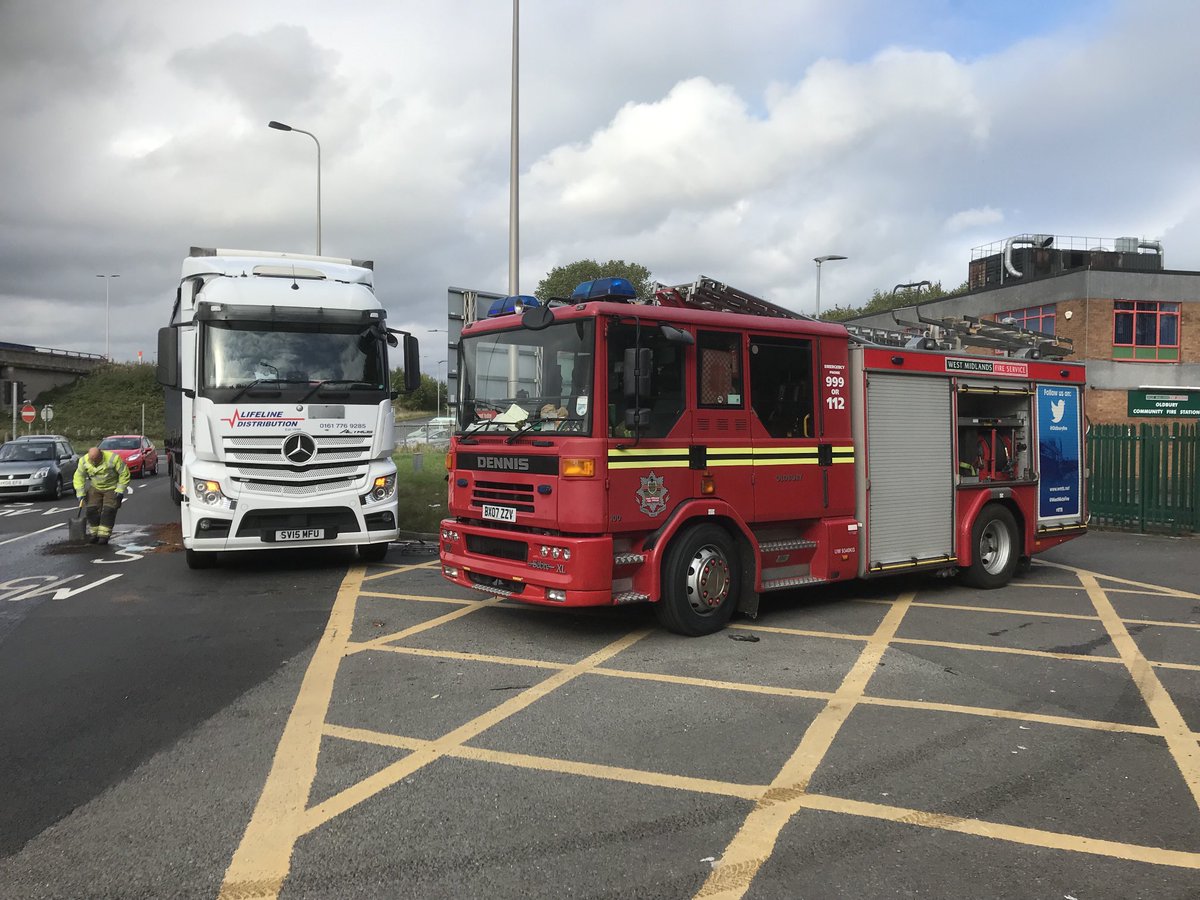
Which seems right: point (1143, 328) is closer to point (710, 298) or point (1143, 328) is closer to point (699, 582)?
point (710, 298)

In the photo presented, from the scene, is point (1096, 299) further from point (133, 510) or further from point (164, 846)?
point (164, 846)

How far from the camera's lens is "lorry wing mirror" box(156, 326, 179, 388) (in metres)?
9.82

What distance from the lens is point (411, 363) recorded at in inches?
424

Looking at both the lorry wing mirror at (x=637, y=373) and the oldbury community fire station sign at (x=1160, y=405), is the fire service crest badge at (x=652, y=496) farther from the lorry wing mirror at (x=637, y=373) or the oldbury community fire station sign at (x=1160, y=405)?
the oldbury community fire station sign at (x=1160, y=405)

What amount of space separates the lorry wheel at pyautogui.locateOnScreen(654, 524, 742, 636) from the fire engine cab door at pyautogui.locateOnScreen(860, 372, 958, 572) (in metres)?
1.76

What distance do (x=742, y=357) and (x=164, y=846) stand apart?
5316 mm

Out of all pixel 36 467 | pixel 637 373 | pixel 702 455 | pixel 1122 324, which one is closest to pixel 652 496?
pixel 702 455

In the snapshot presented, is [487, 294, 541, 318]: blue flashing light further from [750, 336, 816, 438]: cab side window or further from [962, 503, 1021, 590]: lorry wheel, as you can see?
[962, 503, 1021, 590]: lorry wheel

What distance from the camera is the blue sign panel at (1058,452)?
9.86 meters

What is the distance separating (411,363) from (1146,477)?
12.3 m

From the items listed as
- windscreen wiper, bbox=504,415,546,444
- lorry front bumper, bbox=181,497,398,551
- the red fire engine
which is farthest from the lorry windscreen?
windscreen wiper, bbox=504,415,546,444

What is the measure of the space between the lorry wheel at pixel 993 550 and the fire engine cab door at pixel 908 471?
19.1 inches

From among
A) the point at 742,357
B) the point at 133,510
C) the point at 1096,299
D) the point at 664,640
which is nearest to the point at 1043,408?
the point at 742,357

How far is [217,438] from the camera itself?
31.2 feet
